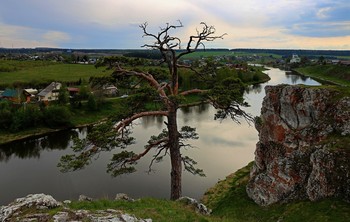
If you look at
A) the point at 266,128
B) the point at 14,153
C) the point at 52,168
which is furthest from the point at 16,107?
the point at 266,128

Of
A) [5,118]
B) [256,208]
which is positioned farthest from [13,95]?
[256,208]

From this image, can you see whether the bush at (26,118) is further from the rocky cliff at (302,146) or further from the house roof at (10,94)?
the rocky cliff at (302,146)

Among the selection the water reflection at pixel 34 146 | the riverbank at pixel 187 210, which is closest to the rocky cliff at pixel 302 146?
the riverbank at pixel 187 210

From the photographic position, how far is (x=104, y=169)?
1075 inches

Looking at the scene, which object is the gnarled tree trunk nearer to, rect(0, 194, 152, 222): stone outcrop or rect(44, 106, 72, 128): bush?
rect(0, 194, 152, 222): stone outcrop

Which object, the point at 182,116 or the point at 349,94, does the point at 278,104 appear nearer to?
the point at 349,94

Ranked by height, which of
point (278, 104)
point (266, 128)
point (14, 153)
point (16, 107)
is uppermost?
point (278, 104)

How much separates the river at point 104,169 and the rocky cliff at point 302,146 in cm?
343

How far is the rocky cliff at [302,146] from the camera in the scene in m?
13.3

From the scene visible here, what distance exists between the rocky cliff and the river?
343 centimetres

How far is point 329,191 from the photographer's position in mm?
13133

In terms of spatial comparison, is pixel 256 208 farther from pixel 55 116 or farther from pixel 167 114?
pixel 55 116

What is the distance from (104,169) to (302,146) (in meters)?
16.9

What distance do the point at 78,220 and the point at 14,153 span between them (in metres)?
31.4
